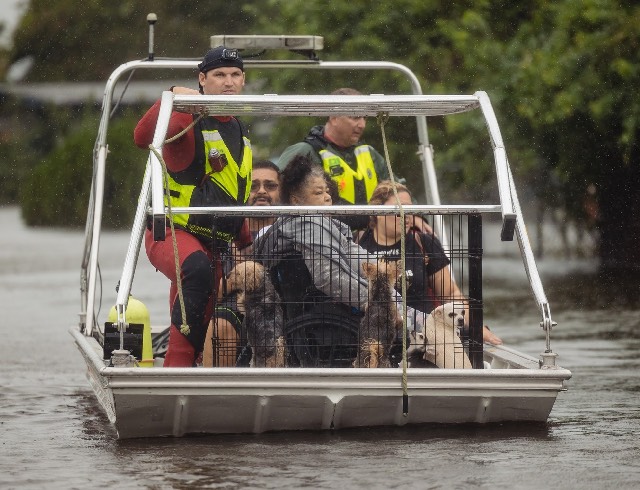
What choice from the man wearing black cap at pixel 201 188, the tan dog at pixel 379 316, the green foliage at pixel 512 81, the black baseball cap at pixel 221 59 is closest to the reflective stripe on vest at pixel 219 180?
the man wearing black cap at pixel 201 188

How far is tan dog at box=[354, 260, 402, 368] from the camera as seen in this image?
8305 millimetres

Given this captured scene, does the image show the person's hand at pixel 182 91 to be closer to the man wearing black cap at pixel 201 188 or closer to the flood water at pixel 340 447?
the man wearing black cap at pixel 201 188

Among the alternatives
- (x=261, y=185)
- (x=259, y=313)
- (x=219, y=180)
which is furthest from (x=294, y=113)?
(x=259, y=313)

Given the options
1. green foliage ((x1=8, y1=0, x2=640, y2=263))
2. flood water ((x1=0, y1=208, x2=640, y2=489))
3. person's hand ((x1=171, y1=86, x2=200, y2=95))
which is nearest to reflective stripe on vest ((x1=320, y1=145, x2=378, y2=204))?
flood water ((x1=0, y1=208, x2=640, y2=489))

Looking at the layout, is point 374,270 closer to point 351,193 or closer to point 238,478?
point 238,478

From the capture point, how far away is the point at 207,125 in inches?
352

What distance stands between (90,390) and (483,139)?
11.4m

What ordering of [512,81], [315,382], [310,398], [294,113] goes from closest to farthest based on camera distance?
[315,382] → [310,398] → [294,113] → [512,81]

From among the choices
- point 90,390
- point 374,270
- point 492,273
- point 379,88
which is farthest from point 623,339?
point 379,88

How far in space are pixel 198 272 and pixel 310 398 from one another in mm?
982

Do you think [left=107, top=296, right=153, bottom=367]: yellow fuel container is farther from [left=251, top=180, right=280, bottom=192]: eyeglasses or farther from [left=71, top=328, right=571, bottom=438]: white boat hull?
[left=71, top=328, right=571, bottom=438]: white boat hull

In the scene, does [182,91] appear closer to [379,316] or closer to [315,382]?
[379,316]

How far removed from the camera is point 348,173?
11.2 meters

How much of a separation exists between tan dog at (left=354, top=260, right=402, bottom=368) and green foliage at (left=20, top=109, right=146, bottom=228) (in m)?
32.2
